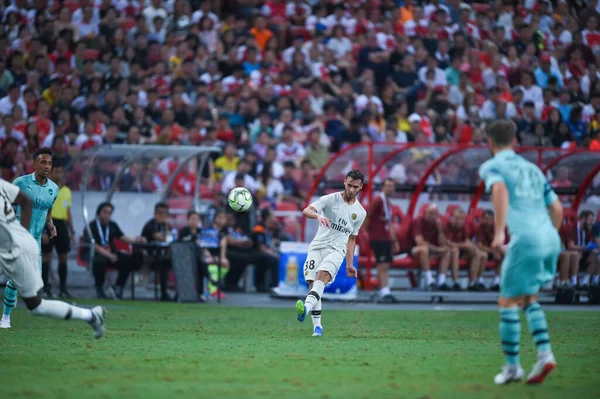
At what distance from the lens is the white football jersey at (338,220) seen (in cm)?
1416

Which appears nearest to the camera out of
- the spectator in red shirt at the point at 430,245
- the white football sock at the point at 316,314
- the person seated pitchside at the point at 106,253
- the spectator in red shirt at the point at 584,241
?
the white football sock at the point at 316,314

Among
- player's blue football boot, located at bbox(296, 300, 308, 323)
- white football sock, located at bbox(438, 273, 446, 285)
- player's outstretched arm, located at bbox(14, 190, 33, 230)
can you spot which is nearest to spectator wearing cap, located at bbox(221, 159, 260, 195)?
white football sock, located at bbox(438, 273, 446, 285)

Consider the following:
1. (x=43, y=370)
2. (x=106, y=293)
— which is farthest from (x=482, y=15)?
(x=43, y=370)

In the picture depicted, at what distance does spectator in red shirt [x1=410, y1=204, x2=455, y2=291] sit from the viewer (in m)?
22.2

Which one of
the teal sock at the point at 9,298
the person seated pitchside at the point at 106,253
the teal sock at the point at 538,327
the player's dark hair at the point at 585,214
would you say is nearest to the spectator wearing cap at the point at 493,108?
the player's dark hair at the point at 585,214

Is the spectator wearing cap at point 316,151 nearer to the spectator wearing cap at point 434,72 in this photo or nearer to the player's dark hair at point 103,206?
the spectator wearing cap at point 434,72

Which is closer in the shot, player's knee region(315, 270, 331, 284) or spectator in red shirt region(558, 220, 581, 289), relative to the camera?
player's knee region(315, 270, 331, 284)

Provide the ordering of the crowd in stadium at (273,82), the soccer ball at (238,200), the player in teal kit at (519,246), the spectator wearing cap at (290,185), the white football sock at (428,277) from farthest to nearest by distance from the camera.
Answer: the spectator wearing cap at (290,185) → the crowd in stadium at (273,82) → the white football sock at (428,277) → the soccer ball at (238,200) → the player in teal kit at (519,246)

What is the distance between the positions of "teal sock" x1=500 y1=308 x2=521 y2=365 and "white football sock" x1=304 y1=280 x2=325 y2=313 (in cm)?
483

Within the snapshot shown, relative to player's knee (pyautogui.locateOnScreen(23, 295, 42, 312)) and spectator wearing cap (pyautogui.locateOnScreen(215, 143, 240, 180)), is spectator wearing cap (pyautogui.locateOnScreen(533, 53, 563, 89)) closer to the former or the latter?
spectator wearing cap (pyautogui.locateOnScreen(215, 143, 240, 180))

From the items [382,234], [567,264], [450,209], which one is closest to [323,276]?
[382,234]

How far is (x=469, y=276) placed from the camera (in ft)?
75.6

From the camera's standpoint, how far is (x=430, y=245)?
73.3 ft

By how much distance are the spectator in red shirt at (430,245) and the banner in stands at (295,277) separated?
57.9 inches
